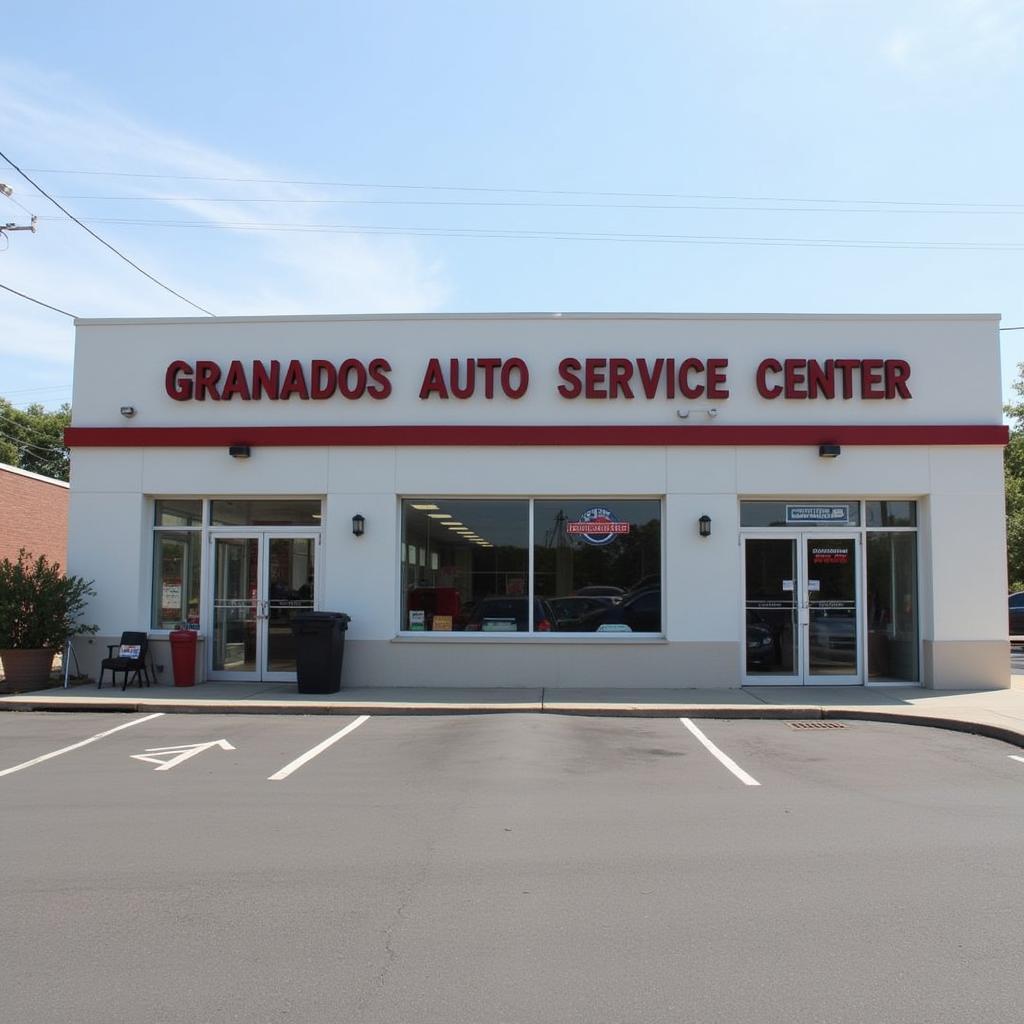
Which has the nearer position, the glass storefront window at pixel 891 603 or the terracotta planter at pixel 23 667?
the terracotta planter at pixel 23 667

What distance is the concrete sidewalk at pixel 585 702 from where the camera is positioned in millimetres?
12719

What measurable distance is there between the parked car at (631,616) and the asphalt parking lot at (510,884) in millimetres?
4745

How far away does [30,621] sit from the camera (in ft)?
48.8

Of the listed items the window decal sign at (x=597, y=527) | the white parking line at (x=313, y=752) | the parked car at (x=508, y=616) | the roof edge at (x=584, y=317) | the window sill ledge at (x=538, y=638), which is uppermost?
the roof edge at (x=584, y=317)

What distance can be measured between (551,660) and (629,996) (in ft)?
35.0

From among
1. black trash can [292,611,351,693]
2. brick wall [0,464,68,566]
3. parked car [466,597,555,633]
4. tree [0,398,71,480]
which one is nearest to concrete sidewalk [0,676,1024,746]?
black trash can [292,611,351,693]

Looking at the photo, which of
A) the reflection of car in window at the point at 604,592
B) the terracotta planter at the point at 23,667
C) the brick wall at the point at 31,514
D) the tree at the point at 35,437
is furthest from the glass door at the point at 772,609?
the tree at the point at 35,437

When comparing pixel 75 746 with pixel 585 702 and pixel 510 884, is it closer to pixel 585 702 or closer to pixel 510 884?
pixel 585 702

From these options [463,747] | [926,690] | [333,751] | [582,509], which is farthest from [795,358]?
[333,751]

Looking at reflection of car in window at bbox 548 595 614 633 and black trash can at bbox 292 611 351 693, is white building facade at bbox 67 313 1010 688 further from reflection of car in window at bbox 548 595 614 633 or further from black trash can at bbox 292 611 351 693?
black trash can at bbox 292 611 351 693

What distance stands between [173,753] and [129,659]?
17.1 feet

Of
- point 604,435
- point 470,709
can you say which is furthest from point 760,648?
point 470,709

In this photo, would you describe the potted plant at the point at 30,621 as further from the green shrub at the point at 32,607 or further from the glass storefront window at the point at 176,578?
the glass storefront window at the point at 176,578

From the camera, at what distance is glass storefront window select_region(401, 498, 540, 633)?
15195 millimetres
